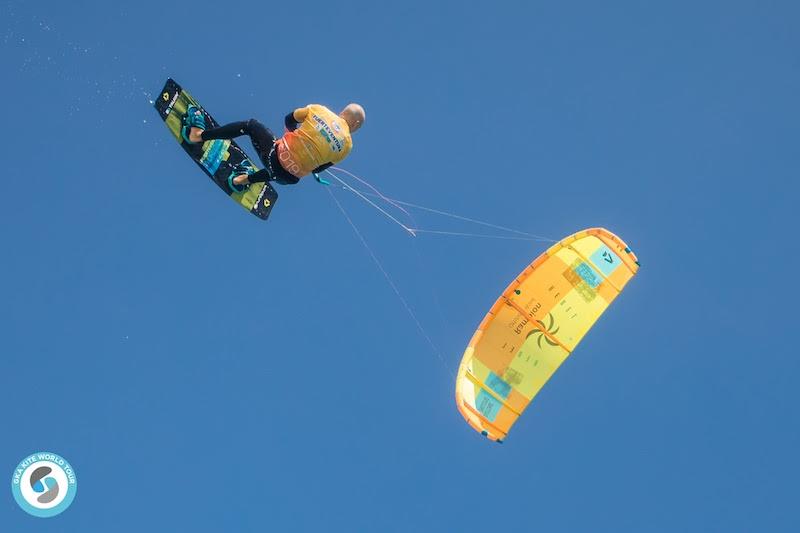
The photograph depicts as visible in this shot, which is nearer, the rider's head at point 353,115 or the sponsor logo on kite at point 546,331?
the rider's head at point 353,115

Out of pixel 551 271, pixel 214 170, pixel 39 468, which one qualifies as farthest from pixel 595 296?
pixel 39 468

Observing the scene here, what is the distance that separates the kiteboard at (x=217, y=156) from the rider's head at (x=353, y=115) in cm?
258

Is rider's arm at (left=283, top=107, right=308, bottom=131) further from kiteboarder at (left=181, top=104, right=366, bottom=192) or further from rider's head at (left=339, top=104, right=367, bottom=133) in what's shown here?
rider's head at (left=339, top=104, right=367, bottom=133)

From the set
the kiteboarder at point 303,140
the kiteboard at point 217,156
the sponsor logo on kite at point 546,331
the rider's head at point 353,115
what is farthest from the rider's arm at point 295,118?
the sponsor logo on kite at point 546,331

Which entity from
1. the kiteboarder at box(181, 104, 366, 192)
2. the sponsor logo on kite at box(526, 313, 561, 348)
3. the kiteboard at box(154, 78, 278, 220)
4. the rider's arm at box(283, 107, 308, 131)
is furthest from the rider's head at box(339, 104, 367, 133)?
the sponsor logo on kite at box(526, 313, 561, 348)

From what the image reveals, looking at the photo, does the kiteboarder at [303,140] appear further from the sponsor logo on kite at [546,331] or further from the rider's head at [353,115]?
the sponsor logo on kite at [546,331]

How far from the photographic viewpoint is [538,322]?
45.4 feet

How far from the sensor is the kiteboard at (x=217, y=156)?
13195 mm

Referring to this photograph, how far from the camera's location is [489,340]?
13688 millimetres

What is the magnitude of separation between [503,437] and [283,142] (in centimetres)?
526

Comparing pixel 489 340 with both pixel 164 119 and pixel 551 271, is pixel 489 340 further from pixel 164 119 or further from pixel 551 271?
pixel 164 119

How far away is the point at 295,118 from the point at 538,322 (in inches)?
185

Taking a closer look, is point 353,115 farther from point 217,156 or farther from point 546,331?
point 546,331

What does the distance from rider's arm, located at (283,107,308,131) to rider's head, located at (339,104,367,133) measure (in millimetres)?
550
